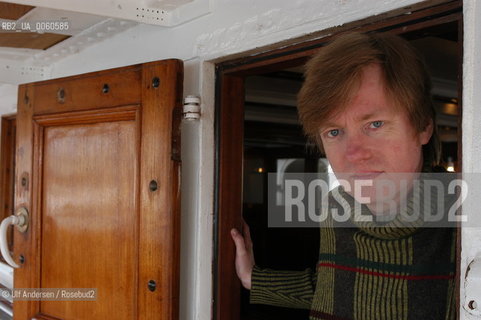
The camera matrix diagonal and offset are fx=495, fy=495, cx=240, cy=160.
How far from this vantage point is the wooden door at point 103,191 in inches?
72.4

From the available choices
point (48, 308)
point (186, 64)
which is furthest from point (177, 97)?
point (48, 308)

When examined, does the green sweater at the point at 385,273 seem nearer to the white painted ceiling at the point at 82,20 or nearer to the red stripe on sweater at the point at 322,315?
the red stripe on sweater at the point at 322,315

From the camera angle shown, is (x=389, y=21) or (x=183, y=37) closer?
(x=389, y=21)

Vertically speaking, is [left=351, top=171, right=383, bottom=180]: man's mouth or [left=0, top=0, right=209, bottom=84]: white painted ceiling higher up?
[left=0, top=0, right=209, bottom=84]: white painted ceiling

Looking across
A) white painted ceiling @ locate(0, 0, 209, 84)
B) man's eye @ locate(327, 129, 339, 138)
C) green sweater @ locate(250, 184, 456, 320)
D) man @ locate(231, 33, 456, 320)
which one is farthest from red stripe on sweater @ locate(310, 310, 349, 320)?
white painted ceiling @ locate(0, 0, 209, 84)

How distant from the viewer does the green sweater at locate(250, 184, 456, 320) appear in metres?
1.22

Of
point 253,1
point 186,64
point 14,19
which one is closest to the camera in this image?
point 253,1

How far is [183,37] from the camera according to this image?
200 centimetres

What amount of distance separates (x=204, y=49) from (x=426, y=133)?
0.95 m

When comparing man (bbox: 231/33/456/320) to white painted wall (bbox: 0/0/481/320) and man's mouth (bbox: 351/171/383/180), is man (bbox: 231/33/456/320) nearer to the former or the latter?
man's mouth (bbox: 351/171/383/180)

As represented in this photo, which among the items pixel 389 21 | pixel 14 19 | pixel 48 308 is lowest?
pixel 48 308

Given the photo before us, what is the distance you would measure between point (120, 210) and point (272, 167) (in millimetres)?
6447

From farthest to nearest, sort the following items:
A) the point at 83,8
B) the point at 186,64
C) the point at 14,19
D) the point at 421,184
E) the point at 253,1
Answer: the point at 14,19 < the point at 186,64 < the point at 83,8 < the point at 253,1 < the point at 421,184

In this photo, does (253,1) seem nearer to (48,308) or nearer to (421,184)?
(421,184)
